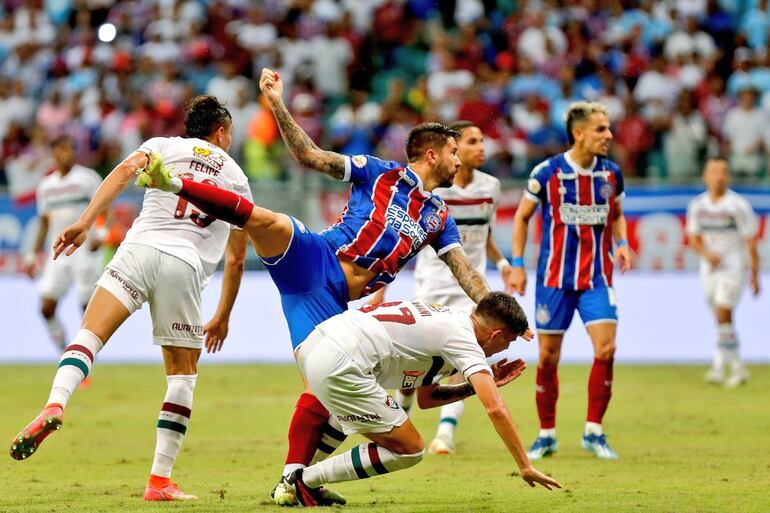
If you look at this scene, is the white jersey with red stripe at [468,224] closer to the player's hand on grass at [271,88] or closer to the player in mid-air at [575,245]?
A: the player in mid-air at [575,245]

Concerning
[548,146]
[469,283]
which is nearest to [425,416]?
[469,283]

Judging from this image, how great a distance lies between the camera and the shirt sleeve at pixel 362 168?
26.5 ft

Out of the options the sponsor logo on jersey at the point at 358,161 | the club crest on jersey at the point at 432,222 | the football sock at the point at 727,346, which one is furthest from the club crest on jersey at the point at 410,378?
the football sock at the point at 727,346

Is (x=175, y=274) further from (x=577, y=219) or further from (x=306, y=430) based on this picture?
(x=577, y=219)

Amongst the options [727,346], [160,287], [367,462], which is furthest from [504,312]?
[727,346]

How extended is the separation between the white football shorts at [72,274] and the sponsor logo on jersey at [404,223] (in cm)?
864

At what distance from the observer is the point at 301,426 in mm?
7895

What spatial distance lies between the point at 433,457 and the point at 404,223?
124 inches

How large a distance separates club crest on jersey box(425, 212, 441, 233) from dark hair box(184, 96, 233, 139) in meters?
1.58

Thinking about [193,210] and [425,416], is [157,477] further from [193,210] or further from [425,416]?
[425,416]

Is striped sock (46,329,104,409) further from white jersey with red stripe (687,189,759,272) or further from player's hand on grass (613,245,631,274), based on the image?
white jersey with red stripe (687,189,759,272)

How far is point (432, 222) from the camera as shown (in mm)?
8297

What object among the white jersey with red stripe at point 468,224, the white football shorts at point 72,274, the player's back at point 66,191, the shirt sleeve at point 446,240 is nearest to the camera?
the shirt sleeve at point 446,240

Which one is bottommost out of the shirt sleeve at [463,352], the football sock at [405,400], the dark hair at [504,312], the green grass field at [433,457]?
the green grass field at [433,457]
